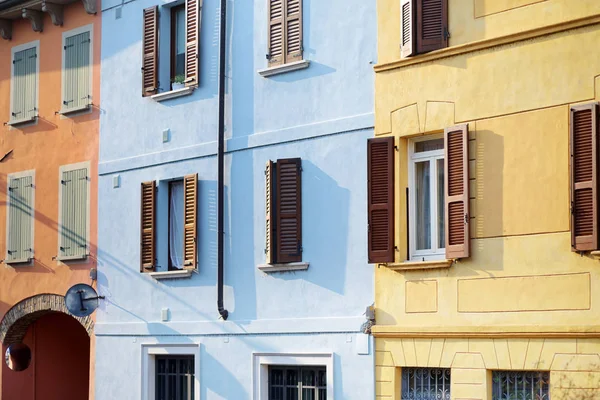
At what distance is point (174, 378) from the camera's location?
19.8m

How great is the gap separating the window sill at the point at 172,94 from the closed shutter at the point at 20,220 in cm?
380

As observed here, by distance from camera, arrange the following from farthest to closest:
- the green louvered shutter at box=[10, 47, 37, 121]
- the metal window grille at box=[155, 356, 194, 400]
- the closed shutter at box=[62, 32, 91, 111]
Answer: the green louvered shutter at box=[10, 47, 37, 121] < the closed shutter at box=[62, 32, 91, 111] < the metal window grille at box=[155, 356, 194, 400]

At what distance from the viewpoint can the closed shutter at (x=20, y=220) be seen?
22.5 metres

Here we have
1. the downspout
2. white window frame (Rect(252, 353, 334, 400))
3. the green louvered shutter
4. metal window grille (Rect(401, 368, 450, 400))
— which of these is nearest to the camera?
metal window grille (Rect(401, 368, 450, 400))

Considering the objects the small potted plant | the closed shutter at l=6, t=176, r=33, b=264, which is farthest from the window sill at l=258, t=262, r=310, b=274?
the closed shutter at l=6, t=176, r=33, b=264

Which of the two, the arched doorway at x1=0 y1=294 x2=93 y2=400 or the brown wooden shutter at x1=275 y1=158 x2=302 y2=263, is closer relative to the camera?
the brown wooden shutter at x1=275 y1=158 x2=302 y2=263

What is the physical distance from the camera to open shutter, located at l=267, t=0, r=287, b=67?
1806 cm

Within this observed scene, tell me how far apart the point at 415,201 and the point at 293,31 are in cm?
333

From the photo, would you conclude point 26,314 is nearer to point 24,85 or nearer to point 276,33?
point 24,85

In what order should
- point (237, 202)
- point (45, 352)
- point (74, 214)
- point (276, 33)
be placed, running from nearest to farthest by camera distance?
point (276, 33)
point (237, 202)
point (74, 214)
point (45, 352)

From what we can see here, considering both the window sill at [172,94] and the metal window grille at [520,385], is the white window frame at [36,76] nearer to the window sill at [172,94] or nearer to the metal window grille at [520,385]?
the window sill at [172,94]

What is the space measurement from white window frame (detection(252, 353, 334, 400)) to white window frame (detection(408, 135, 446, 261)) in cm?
200

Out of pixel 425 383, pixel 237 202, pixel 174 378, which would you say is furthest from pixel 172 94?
pixel 425 383

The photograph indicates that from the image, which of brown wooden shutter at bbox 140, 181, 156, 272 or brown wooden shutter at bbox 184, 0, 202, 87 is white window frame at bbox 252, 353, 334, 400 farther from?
brown wooden shutter at bbox 184, 0, 202, 87
